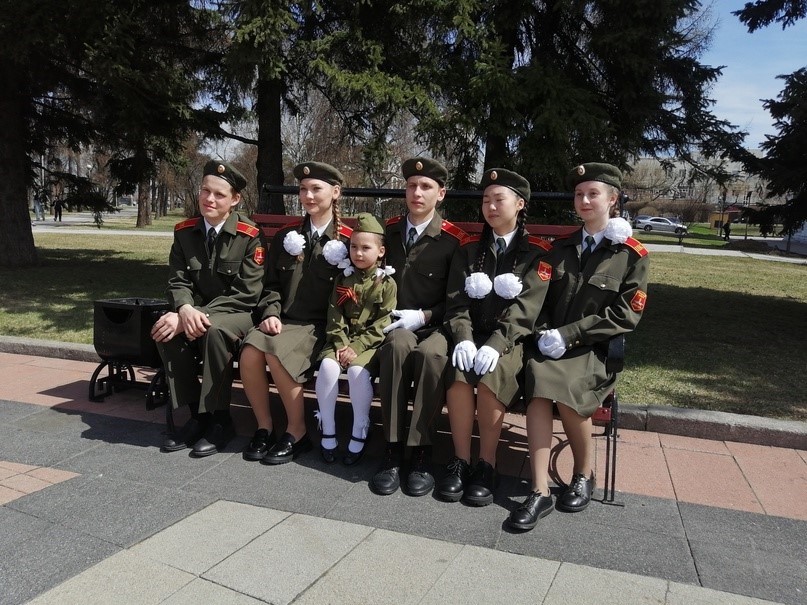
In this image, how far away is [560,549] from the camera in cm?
286

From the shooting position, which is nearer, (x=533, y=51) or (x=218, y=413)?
(x=218, y=413)

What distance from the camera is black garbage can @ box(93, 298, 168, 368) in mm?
4431

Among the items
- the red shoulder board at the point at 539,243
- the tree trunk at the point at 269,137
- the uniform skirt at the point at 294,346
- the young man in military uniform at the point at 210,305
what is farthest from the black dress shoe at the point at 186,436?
the tree trunk at the point at 269,137

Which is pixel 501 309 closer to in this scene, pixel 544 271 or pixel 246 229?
pixel 544 271

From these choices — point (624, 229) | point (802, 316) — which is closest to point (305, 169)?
point (624, 229)

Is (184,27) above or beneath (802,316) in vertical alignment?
above

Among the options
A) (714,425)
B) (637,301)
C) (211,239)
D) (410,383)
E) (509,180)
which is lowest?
(714,425)

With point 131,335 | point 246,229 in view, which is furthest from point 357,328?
point 131,335

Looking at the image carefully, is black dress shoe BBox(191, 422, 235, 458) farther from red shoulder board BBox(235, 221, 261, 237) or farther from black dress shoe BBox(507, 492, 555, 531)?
black dress shoe BBox(507, 492, 555, 531)

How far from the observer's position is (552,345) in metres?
3.33

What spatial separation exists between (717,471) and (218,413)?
118 inches

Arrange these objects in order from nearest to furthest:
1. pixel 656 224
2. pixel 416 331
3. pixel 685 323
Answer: pixel 416 331, pixel 685 323, pixel 656 224

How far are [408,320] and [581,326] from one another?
3.16 ft

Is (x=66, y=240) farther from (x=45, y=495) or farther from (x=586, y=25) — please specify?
(x=45, y=495)
